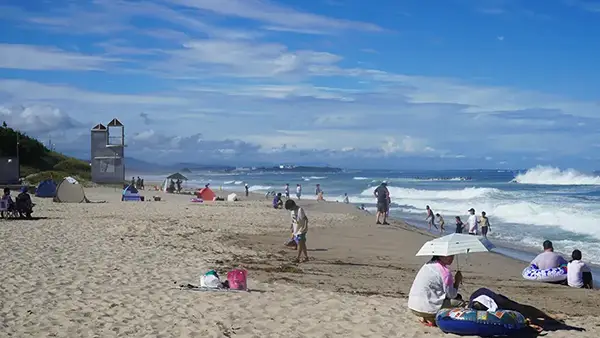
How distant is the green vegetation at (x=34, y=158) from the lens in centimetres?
5681

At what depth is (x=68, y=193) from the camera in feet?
96.4

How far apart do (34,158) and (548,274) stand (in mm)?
57368

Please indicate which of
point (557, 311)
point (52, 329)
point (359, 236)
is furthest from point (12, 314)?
point (359, 236)

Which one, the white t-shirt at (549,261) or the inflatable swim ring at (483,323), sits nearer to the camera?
the inflatable swim ring at (483,323)

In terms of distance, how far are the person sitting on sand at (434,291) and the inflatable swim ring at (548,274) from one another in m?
5.54

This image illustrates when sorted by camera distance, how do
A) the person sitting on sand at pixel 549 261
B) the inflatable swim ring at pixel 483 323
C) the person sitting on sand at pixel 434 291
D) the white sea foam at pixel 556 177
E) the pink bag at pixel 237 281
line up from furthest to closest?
the white sea foam at pixel 556 177 → the person sitting on sand at pixel 549 261 → the pink bag at pixel 237 281 → the person sitting on sand at pixel 434 291 → the inflatable swim ring at pixel 483 323

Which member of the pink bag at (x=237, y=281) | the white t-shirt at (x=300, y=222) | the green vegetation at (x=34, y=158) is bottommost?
the pink bag at (x=237, y=281)

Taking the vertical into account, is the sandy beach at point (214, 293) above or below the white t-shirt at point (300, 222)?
below

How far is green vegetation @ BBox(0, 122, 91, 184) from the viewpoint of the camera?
56.8 m

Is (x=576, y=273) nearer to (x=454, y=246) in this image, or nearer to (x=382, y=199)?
(x=454, y=246)

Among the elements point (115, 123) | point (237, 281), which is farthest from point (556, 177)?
point (237, 281)

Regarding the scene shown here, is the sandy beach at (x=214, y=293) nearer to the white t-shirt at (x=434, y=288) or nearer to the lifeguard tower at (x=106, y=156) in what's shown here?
the white t-shirt at (x=434, y=288)

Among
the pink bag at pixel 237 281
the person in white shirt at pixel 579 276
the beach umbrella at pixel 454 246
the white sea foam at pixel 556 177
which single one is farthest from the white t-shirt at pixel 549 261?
the white sea foam at pixel 556 177

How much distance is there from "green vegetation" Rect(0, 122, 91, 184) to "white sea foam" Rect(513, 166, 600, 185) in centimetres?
5452
